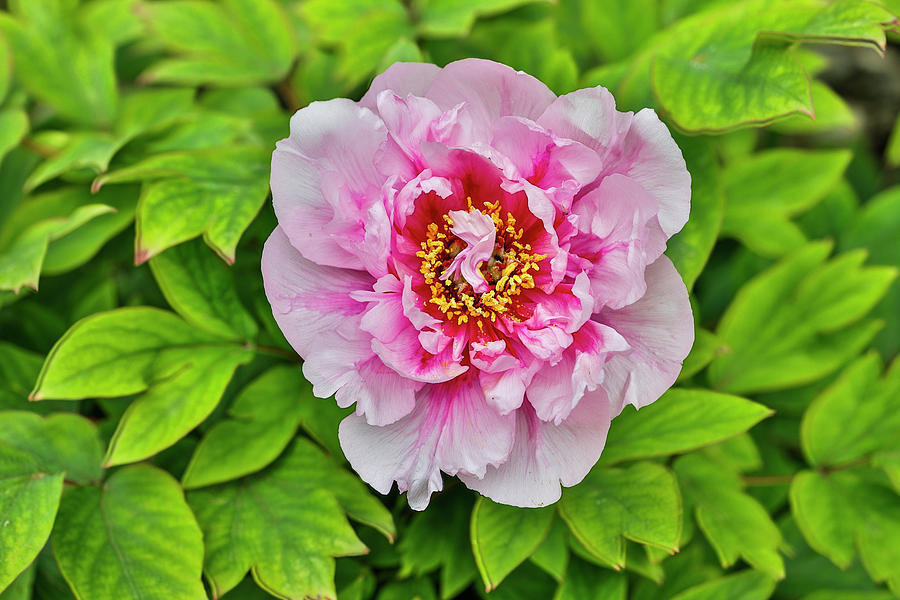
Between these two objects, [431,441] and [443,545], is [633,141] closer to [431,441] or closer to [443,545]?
[431,441]

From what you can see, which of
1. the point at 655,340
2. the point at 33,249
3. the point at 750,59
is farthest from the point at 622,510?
the point at 33,249

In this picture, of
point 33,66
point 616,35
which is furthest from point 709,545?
point 33,66

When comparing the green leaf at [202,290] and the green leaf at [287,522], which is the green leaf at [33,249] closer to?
the green leaf at [202,290]

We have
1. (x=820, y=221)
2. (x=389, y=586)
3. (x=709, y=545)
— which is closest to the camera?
(x=389, y=586)

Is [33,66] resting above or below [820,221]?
above

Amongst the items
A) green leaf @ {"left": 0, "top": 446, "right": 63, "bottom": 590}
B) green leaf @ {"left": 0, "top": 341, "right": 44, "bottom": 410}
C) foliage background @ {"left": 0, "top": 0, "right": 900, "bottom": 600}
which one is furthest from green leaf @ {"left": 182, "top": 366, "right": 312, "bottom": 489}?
green leaf @ {"left": 0, "top": 341, "right": 44, "bottom": 410}

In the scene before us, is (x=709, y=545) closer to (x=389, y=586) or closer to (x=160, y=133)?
(x=389, y=586)
